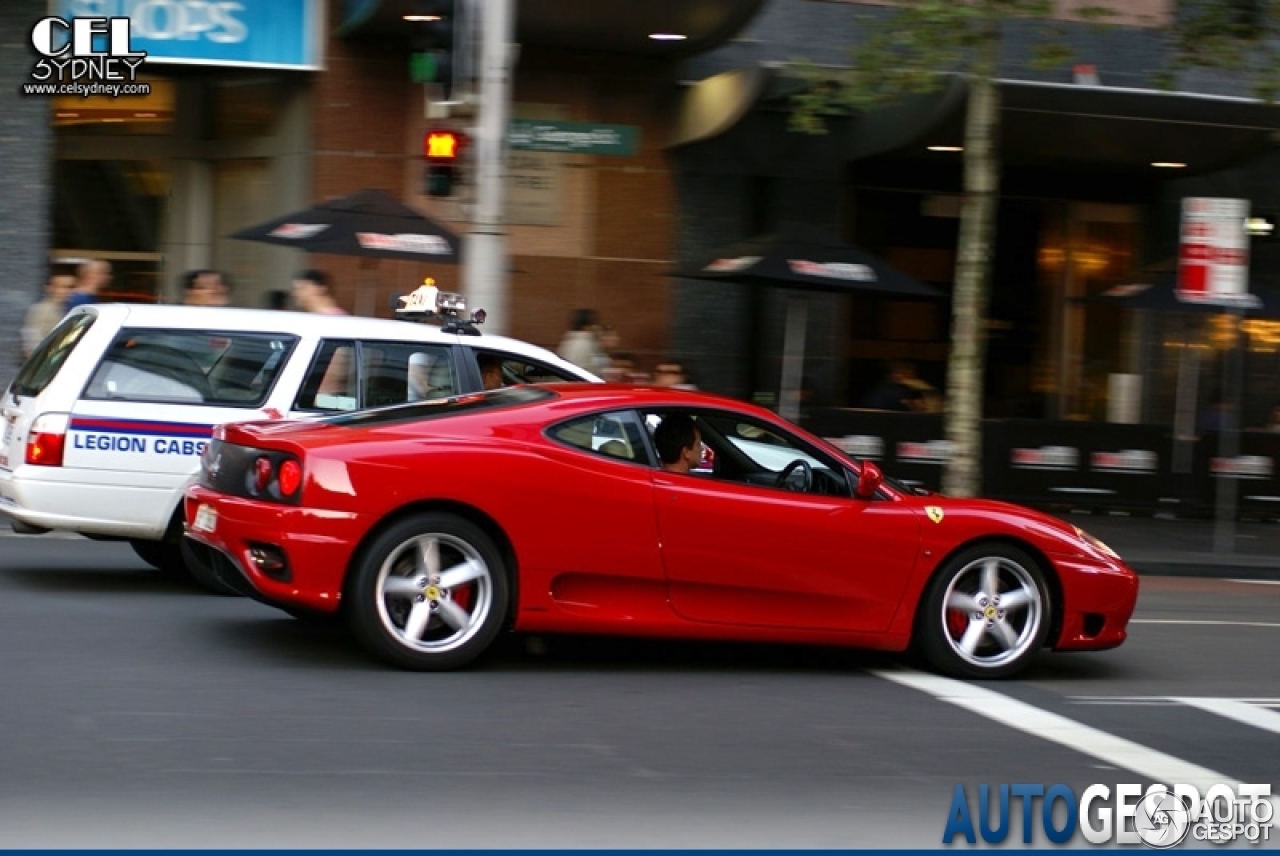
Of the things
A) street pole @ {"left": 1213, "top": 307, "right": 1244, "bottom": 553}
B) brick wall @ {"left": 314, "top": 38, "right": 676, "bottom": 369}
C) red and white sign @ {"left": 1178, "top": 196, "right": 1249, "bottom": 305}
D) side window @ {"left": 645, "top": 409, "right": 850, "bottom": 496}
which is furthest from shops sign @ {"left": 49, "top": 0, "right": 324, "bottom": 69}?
side window @ {"left": 645, "top": 409, "right": 850, "bottom": 496}

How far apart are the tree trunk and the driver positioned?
26.3 feet

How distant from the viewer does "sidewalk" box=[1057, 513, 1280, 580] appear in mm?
16047

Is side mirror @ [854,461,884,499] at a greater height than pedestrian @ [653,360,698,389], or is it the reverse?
side mirror @ [854,461,884,499]

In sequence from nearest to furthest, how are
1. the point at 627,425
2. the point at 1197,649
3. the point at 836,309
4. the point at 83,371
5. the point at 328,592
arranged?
1. the point at 328,592
2. the point at 627,425
3. the point at 83,371
4. the point at 1197,649
5. the point at 836,309

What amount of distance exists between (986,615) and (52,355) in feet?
17.6

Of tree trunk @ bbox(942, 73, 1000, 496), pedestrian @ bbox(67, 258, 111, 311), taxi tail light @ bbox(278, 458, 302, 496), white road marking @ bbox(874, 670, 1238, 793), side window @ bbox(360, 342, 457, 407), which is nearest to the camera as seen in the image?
white road marking @ bbox(874, 670, 1238, 793)

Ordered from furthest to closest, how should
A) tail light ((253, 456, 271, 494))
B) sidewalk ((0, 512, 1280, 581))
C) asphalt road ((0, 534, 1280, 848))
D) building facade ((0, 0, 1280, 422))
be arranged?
building facade ((0, 0, 1280, 422)), sidewalk ((0, 512, 1280, 581)), tail light ((253, 456, 271, 494)), asphalt road ((0, 534, 1280, 848))

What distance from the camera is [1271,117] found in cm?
1972

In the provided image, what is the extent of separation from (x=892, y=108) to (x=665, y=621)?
1234cm

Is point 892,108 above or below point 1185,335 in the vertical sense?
above

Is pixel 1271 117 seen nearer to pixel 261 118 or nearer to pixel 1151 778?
pixel 261 118

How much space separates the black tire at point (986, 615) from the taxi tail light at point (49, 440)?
4.65 meters

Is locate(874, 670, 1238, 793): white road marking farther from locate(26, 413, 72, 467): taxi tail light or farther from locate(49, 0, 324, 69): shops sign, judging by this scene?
locate(49, 0, 324, 69): shops sign

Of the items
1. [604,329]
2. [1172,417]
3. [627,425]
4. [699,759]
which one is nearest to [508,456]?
[627,425]
